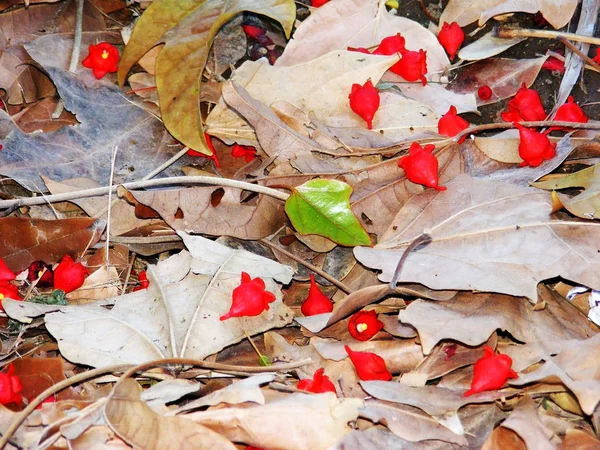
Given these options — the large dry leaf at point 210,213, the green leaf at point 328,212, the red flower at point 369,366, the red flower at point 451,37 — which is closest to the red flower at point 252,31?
the red flower at point 451,37

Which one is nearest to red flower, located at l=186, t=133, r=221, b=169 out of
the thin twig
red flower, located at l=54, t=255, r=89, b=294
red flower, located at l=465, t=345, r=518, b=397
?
the thin twig

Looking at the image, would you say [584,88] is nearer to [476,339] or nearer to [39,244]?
[476,339]

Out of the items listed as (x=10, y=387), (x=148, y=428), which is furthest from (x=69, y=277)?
(x=148, y=428)

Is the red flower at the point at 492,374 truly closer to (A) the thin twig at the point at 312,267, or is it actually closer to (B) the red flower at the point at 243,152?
(A) the thin twig at the point at 312,267

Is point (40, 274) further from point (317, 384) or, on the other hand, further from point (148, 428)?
point (317, 384)

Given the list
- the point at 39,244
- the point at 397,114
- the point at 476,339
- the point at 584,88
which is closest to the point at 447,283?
the point at 476,339
